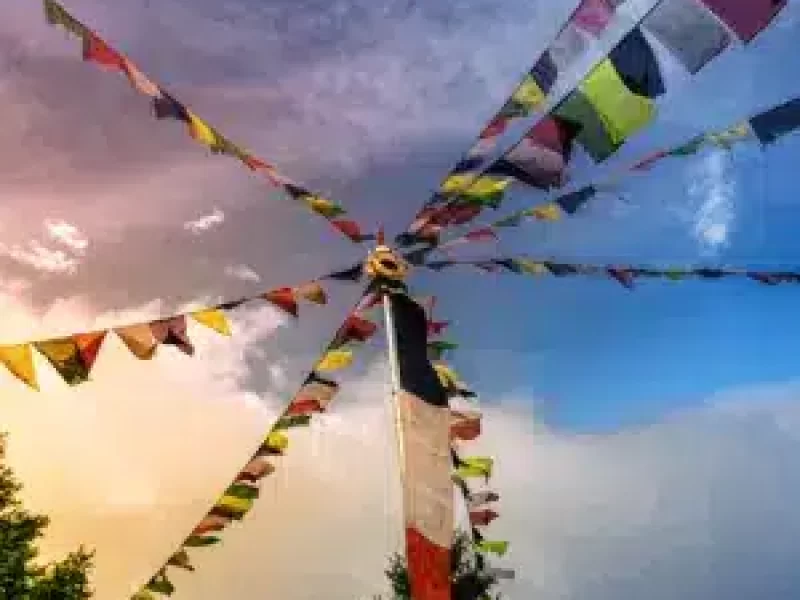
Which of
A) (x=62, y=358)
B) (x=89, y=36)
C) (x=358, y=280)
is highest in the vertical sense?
(x=89, y=36)

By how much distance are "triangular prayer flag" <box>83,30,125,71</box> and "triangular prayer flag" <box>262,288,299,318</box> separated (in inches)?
92.5

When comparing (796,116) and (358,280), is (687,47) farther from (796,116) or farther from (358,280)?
(358,280)

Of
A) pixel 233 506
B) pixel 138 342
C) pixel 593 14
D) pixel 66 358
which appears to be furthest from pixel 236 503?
pixel 593 14

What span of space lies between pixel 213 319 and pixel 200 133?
1.72m

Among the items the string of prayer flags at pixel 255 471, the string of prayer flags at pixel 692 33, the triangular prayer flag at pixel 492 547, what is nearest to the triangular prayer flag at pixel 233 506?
the string of prayer flags at pixel 255 471

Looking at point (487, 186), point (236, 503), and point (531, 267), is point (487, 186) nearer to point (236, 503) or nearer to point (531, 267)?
point (531, 267)

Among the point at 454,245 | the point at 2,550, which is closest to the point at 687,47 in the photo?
the point at 454,245

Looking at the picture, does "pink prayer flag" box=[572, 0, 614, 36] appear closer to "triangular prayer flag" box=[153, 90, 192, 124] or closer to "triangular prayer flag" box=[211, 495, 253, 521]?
"triangular prayer flag" box=[153, 90, 192, 124]

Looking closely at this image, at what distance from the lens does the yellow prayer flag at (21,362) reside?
→ 22.6 feet

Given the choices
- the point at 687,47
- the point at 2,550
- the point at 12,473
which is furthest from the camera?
the point at 12,473

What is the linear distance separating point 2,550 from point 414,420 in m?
13.9

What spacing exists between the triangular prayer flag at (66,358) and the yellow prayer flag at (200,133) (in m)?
2.19

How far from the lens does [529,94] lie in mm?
8000

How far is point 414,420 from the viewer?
568 cm
